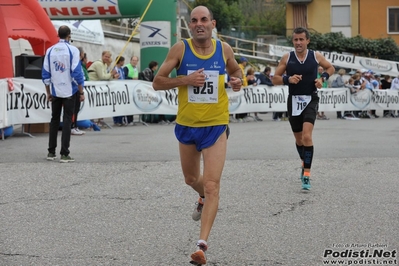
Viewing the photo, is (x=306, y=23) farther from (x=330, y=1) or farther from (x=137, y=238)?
(x=137, y=238)

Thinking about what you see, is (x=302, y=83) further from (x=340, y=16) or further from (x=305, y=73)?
(x=340, y=16)

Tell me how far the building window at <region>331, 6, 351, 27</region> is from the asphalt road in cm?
4533

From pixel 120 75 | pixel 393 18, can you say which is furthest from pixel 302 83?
Answer: pixel 393 18

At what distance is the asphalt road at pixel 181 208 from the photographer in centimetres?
603

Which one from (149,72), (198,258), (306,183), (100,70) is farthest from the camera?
(149,72)

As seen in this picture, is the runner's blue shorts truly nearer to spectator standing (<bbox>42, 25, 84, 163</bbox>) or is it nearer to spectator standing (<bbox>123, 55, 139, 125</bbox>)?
spectator standing (<bbox>42, 25, 84, 163</bbox>)

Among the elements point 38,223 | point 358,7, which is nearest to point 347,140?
point 38,223

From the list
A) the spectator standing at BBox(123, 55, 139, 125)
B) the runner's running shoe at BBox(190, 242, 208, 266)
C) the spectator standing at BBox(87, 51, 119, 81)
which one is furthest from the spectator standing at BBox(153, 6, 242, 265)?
the spectator standing at BBox(123, 55, 139, 125)

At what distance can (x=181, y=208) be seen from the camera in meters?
8.02

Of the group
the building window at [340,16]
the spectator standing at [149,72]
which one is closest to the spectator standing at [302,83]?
the spectator standing at [149,72]

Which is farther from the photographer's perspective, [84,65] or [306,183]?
[84,65]

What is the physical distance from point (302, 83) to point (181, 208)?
277cm

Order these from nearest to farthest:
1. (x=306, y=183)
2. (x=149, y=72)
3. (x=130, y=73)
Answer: (x=306, y=183) → (x=149, y=72) → (x=130, y=73)

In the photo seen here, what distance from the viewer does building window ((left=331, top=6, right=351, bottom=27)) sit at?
191 ft
